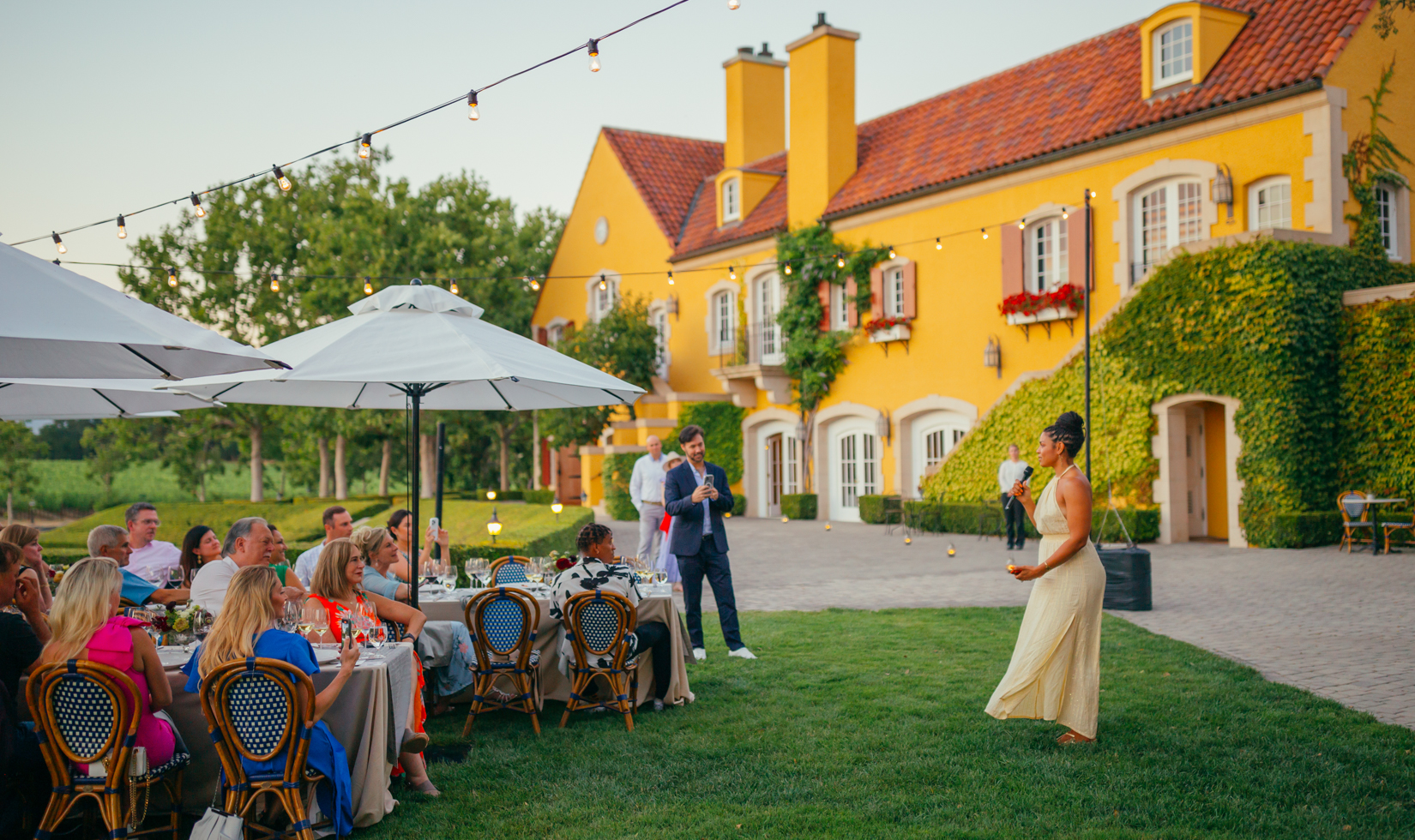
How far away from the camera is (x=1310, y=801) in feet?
15.9

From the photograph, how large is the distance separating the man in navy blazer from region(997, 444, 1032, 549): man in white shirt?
28.0 ft

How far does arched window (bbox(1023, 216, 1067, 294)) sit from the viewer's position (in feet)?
61.0

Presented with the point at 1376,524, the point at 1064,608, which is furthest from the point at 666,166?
the point at 1064,608

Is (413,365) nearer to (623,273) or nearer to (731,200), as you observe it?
(731,200)

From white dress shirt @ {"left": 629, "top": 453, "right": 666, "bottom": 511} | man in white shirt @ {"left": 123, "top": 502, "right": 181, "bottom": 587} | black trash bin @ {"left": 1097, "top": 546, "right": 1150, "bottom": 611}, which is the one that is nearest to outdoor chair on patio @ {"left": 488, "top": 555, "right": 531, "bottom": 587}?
man in white shirt @ {"left": 123, "top": 502, "right": 181, "bottom": 587}

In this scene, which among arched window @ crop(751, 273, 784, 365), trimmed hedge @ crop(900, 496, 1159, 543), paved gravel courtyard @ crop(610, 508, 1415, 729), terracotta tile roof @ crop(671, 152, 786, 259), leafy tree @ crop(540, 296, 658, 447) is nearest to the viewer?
paved gravel courtyard @ crop(610, 508, 1415, 729)

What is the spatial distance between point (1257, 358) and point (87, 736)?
15341 millimetres

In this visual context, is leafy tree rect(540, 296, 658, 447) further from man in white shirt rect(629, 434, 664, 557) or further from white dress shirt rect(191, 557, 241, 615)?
white dress shirt rect(191, 557, 241, 615)

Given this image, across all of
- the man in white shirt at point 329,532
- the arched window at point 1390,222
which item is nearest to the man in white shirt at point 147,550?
the man in white shirt at point 329,532

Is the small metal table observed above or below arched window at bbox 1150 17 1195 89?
below

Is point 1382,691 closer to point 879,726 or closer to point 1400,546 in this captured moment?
point 879,726

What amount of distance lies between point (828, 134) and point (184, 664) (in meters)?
20.1

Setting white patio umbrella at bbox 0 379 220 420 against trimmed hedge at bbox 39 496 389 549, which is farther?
trimmed hedge at bbox 39 496 389 549

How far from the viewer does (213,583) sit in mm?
6090
